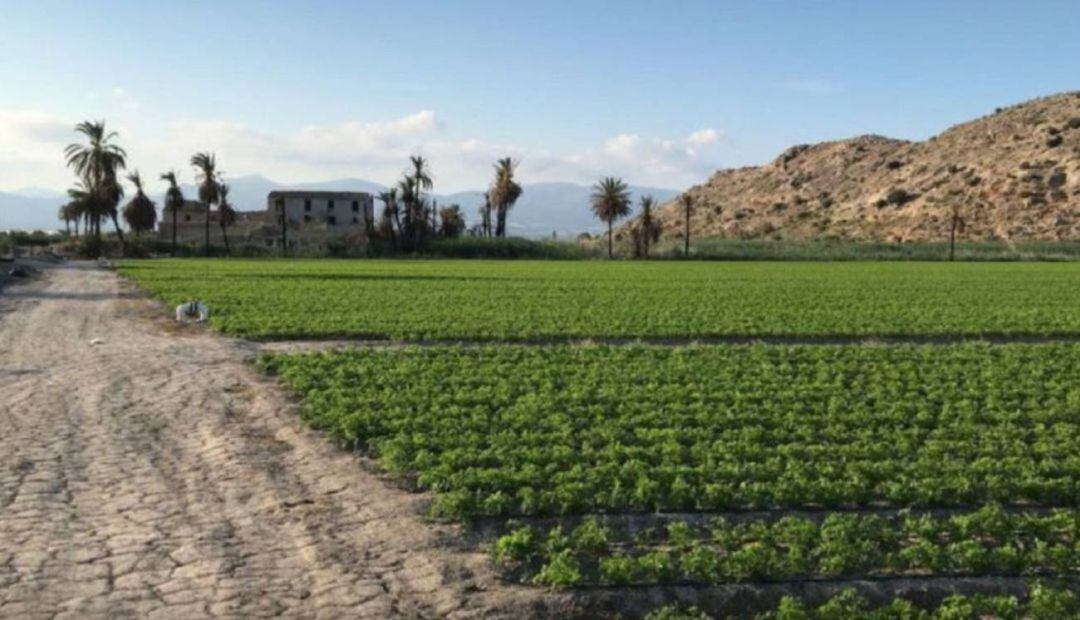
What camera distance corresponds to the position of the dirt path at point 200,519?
299 inches

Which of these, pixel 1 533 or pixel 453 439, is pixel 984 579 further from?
pixel 1 533

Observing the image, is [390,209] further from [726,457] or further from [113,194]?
[726,457]

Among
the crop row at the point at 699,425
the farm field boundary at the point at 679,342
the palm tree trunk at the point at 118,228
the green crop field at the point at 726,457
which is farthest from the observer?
the palm tree trunk at the point at 118,228

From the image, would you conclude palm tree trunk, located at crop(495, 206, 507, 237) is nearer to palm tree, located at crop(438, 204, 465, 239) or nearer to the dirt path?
palm tree, located at crop(438, 204, 465, 239)

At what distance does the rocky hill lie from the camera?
116 m

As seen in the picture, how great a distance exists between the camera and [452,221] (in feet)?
384

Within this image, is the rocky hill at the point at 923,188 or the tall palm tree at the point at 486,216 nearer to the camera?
the rocky hill at the point at 923,188

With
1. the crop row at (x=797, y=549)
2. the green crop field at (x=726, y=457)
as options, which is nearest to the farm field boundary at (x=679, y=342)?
the green crop field at (x=726, y=457)

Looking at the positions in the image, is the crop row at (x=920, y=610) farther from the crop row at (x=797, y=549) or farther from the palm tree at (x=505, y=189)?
the palm tree at (x=505, y=189)

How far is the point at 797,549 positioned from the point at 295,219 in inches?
5135

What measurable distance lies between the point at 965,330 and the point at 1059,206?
3811 inches

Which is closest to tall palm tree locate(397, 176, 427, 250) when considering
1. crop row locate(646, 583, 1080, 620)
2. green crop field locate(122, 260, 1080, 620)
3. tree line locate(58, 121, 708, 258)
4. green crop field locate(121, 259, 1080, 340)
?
tree line locate(58, 121, 708, 258)

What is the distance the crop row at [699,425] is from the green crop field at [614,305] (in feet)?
17.9

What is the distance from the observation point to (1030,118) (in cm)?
14112
